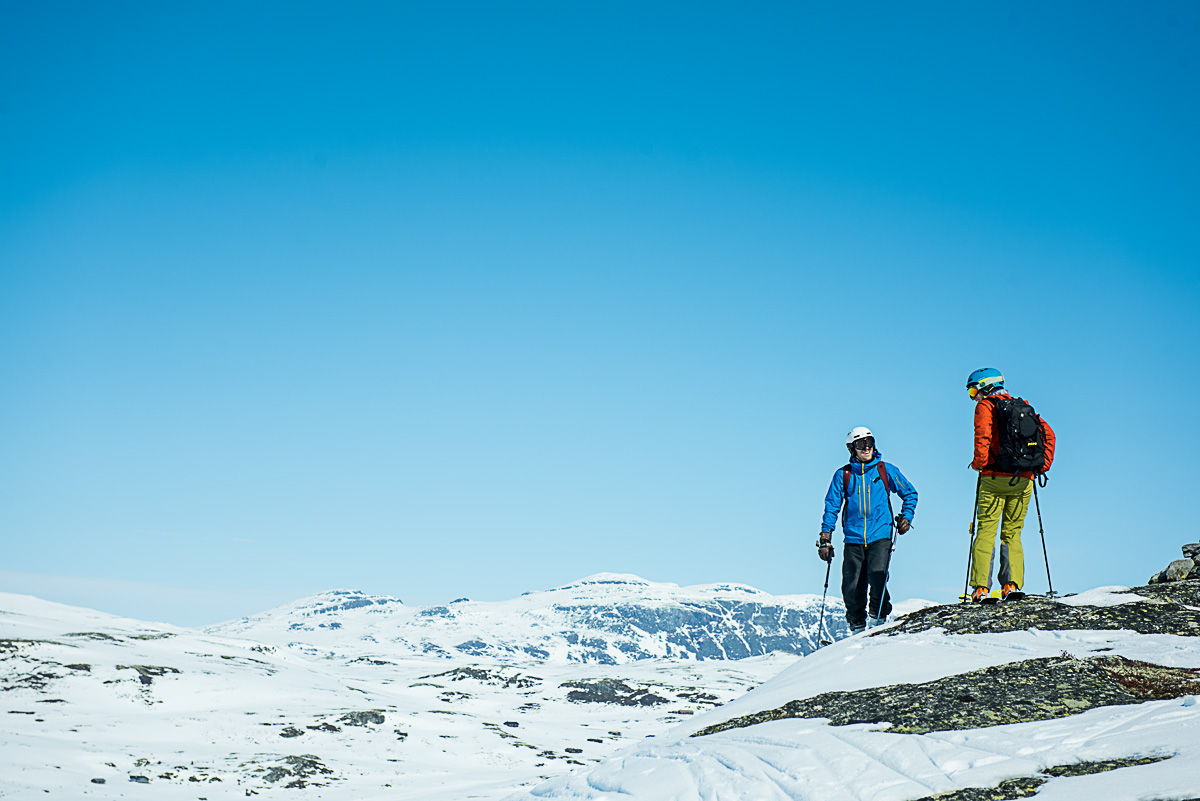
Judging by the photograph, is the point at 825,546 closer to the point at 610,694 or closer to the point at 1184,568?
the point at 1184,568

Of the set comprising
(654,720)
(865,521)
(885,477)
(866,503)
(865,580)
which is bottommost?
(654,720)

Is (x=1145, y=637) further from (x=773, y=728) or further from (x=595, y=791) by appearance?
(x=595, y=791)

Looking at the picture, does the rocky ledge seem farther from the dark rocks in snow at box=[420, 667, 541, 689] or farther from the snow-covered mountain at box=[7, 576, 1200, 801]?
the dark rocks in snow at box=[420, 667, 541, 689]

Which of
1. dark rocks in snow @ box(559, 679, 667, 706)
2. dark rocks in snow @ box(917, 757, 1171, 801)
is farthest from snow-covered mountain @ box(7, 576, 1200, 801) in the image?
dark rocks in snow @ box(559, 679, 667, 706)

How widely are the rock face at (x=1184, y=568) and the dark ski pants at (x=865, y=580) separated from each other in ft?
14.5

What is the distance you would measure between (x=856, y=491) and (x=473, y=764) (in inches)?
468

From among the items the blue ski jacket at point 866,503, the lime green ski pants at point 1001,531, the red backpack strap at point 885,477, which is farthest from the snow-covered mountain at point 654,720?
the red backpack strap at point 885,477

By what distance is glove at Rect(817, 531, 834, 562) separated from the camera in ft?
42.1

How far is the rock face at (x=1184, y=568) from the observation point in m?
12.9

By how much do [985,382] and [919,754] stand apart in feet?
22.7

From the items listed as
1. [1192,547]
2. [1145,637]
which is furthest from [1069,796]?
[1192,547]

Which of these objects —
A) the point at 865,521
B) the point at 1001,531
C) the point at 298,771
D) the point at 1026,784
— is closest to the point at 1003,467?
the point at 1001,531

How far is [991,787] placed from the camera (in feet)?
16.8

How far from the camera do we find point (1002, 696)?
696 centimetres
